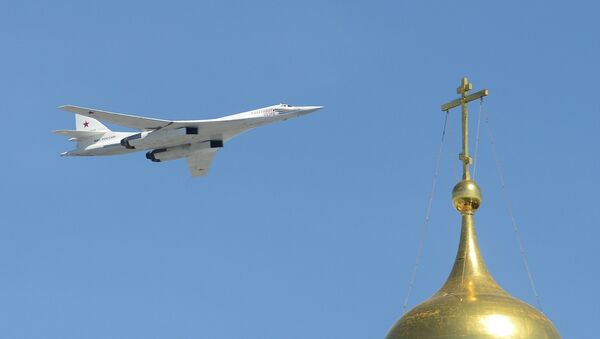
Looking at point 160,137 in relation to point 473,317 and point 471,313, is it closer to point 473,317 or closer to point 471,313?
point 471,313

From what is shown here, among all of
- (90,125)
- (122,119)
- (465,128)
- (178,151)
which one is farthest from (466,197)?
(90,125)

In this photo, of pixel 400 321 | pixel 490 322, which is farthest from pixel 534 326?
pixel 400 321

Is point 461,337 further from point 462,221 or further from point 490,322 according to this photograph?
point 462,221

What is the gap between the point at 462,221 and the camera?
39125 mm

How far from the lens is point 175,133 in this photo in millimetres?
97812

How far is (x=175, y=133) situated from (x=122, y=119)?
498 cm

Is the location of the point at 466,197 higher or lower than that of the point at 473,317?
higher

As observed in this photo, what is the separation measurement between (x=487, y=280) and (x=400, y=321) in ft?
9.78

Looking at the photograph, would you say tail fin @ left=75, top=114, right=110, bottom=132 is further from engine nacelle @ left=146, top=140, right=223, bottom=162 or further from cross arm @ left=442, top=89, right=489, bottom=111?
cross arm @ left=442, top=89, right=489, bottom=111

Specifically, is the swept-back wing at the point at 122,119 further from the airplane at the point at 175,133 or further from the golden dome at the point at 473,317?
the golden dome at the point at 473,317

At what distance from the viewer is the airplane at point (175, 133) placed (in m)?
97.6

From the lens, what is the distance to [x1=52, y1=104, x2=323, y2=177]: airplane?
97.6 metres

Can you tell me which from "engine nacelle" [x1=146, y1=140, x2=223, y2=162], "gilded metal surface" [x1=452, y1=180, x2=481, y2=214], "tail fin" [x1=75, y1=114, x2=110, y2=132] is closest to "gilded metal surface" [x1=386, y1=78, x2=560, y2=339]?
"gilded metal surface" [x1=452, y1=180, x2=481, y2=214]

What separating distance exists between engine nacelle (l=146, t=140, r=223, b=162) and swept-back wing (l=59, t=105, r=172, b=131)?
6.78 ft
